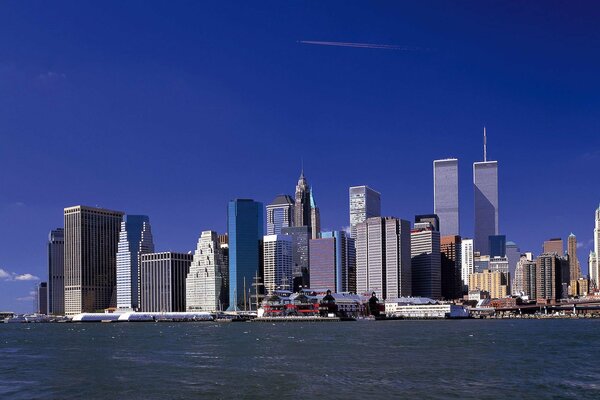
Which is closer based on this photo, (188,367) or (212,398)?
(212,398)

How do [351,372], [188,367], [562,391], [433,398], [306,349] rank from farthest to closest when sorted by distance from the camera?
1. [306,349]
2. [188,367]
3. [351,372]
4. [562,391]
5. [433,398]

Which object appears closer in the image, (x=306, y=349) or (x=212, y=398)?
(x=212, y=398)

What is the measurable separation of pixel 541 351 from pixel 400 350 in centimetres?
1759

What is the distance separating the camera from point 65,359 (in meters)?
92.8

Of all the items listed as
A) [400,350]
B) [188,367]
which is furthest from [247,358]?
[400,350]

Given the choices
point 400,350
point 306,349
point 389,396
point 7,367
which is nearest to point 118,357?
point 7,367

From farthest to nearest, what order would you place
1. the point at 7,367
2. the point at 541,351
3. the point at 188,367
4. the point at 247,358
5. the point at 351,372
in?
1. the point at 541,351
2. the point at 247,358
3. the point at 7,367
4. the point at 188,367
5. the point at 351,372

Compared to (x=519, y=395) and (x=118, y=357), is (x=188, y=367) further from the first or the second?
(x=519, y=395)

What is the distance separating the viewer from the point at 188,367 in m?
77.4

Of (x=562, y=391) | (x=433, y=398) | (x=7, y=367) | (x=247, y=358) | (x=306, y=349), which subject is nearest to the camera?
(x=433, y=398)

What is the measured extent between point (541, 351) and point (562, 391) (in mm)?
39260

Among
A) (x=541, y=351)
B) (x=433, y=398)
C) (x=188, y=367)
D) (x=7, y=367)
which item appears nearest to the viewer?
(x=433, y=398)

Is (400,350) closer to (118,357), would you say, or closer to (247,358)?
(247,358)

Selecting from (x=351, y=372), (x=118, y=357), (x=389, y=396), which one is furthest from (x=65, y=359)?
(x=389, y=396)
